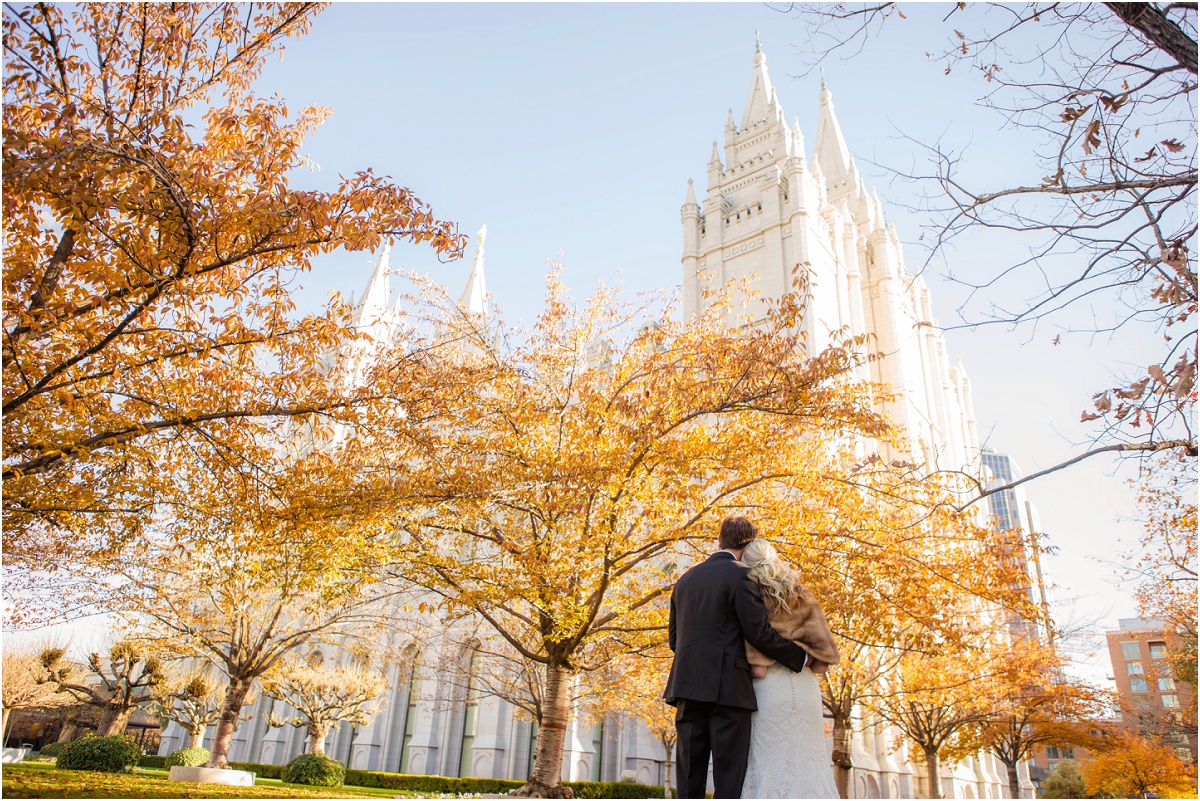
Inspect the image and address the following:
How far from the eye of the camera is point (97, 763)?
18094mm

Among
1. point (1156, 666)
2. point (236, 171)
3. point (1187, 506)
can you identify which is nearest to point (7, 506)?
point (236, 171)

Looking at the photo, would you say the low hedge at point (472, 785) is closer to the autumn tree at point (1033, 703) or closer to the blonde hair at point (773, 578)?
the autumn tree at point (1033, 703)

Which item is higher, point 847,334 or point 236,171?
point 847,334

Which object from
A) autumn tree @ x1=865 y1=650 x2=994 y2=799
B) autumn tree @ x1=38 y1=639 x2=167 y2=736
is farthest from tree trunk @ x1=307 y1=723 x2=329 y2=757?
autumn tree @ x1=865 y1=650 x2=994 y2=799

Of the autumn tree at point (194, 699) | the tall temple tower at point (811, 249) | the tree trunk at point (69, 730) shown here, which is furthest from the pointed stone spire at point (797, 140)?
the tree trunk at point (69, 730)

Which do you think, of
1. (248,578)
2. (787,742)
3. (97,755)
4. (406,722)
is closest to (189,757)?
(97,755)

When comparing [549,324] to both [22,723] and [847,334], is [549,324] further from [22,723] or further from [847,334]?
[22,723]

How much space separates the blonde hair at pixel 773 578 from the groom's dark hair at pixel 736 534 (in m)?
0.25

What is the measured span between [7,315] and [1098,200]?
28.0 ft

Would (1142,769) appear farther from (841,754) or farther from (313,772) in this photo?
(313,772)

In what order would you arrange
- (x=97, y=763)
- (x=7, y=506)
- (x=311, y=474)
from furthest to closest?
(x=97, y=763) → (x=311, y=474) → (x=7, y=506)

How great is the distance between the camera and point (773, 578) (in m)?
3.74

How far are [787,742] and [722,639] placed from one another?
1.79ft

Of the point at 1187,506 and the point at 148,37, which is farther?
the point at 1187,506
